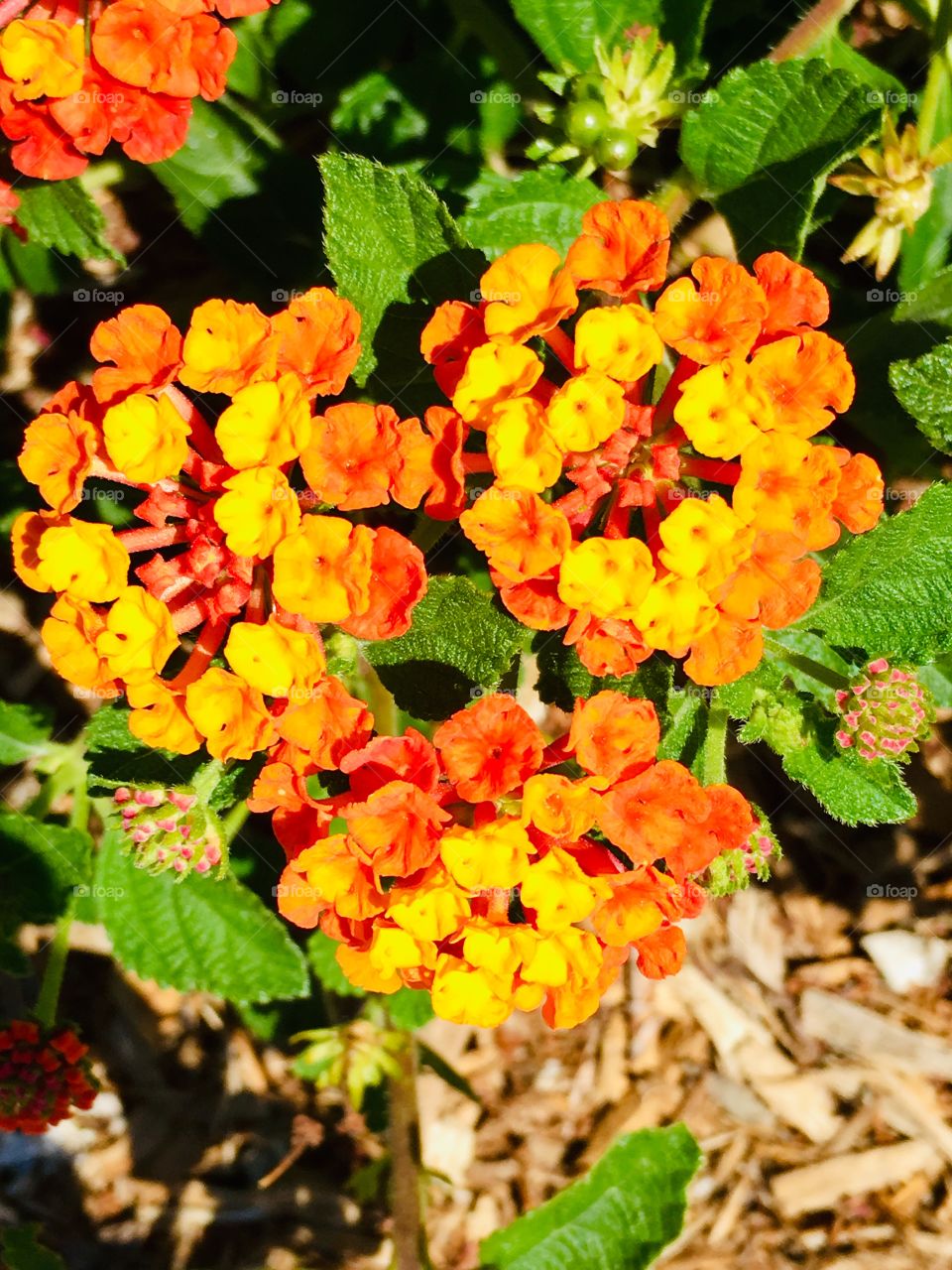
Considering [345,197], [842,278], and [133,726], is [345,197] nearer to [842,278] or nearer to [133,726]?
[133,726]

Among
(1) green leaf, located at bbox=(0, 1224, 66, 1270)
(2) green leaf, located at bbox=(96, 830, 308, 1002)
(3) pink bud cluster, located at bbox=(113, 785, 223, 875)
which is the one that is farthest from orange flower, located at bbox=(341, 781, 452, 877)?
(1) green leaf, located at bbox=(0, 1224, 66, 1270)

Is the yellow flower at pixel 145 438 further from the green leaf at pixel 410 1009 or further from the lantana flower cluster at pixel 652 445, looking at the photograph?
the green leaf at pixel 410 1009

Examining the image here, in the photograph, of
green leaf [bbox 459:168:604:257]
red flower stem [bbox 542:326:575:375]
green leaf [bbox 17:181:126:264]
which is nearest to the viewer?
red flower stem [bbox 542:326:575:375]

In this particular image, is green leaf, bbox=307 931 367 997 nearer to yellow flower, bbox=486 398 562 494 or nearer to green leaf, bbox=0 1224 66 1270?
green leaf, bbox=0 1224 66 1270

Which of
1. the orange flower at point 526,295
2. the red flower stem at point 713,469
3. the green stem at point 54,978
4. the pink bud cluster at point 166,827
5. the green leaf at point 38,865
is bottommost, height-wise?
the green stem at point 54,978

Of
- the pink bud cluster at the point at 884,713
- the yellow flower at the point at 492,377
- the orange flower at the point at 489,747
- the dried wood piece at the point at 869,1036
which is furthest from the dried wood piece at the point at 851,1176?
the yellow flower at the point at 492,377

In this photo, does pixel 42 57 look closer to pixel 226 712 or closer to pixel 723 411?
pixel 226 712
